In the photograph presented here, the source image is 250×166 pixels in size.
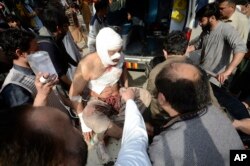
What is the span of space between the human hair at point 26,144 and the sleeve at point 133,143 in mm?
602

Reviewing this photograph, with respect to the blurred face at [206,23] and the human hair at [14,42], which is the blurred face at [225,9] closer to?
the blurred face at [206,23]

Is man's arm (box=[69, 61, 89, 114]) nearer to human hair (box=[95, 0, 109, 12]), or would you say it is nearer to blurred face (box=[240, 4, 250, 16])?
human hair (box=[95, 0, 109, 12])

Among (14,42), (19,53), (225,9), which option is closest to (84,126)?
(19,53)

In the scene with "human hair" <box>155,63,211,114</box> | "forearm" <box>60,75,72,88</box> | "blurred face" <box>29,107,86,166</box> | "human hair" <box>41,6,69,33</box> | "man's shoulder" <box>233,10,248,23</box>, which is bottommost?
"forearm" <box>60,75,72,88</box>

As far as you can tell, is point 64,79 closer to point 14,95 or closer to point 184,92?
point 14,95

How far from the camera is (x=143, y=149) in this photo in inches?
67.4

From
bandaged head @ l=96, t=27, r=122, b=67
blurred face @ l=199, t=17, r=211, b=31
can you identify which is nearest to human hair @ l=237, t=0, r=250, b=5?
blurred face @ l=199, t=17, r=211, b=31

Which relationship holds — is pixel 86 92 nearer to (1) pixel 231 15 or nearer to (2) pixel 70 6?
(1) pixel 231 15

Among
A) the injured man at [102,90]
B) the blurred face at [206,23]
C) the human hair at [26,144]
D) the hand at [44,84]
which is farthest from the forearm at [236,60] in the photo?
the human hair at [26,144]

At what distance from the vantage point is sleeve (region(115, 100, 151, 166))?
1563 mm

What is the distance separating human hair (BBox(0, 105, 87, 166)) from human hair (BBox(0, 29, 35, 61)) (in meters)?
1.52

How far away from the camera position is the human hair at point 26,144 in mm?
932

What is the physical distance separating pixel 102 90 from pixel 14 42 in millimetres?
1179

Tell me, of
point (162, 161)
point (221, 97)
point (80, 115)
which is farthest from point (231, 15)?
point (162, 161)
